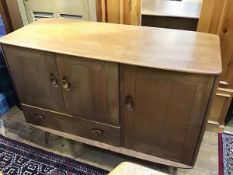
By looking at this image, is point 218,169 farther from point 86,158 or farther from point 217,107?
point 86,158

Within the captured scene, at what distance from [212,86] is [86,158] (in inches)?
41.0

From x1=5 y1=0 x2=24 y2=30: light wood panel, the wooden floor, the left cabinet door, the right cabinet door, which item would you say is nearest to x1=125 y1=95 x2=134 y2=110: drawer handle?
the right cabinet door

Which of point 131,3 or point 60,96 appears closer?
point 60,96

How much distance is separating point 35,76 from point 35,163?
2.19ft

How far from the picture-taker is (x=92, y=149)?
5.36 feet

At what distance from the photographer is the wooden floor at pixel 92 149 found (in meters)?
1.49

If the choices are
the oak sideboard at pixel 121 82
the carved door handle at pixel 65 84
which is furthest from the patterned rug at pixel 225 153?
the carved door handle at pixel 65 84

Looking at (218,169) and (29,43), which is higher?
(29,43)

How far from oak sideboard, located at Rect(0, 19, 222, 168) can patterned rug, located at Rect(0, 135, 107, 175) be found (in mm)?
231

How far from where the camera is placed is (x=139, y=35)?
4.14 feet

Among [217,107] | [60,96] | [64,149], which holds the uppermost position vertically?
[60,96]

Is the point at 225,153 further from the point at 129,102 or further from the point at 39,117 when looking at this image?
the point at 39,117

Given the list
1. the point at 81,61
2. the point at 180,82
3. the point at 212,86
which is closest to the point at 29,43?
the point at 81,61

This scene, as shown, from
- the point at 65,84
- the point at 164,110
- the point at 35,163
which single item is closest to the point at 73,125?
the point at 65,84
